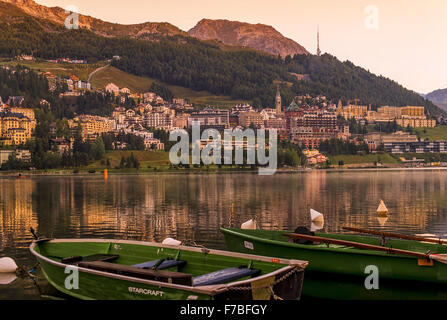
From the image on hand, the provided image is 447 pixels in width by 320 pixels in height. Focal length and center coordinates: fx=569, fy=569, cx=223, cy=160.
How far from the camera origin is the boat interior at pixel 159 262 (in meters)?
15.0

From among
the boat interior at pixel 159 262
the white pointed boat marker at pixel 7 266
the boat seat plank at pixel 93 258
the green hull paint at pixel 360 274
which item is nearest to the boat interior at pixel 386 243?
the green hull paint at pixel 360 274

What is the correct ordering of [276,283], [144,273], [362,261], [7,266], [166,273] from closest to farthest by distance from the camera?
[276,283]
[166,273]
[144,273]
[362,261]
[7,266]

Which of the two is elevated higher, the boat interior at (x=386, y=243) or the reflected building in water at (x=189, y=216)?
the boat interior at (x=386, y=243)

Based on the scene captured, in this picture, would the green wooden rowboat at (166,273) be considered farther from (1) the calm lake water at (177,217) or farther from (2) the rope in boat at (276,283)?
(1) the calm lake water at (177,217)

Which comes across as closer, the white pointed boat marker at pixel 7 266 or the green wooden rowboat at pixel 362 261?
the green wooden rowboat at pixel 362 261

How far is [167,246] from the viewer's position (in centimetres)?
A: 1775

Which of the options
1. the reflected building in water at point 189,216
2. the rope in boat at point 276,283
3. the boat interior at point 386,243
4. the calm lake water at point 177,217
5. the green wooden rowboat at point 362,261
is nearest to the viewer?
the rope in boat at point 276,283

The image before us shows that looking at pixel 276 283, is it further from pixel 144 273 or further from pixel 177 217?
pixel 177 217

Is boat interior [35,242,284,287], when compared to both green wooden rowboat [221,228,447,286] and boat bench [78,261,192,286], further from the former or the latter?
green wooden rowboat [221,228,447,286]

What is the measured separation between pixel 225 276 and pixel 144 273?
84.5 inches

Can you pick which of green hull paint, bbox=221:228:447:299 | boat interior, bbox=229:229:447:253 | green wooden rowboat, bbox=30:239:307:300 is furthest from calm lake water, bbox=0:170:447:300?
green hull paint, bbox=221:228:447:299

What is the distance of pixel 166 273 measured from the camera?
48.5 feet

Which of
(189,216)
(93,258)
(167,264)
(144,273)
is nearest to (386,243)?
(167,264)
